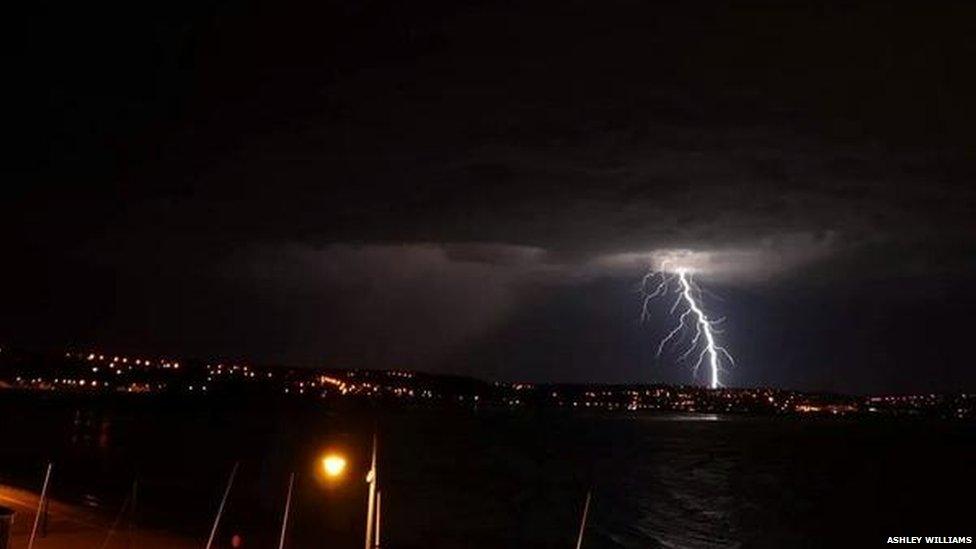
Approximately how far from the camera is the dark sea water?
55719mm

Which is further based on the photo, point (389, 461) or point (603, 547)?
point (389, 461)

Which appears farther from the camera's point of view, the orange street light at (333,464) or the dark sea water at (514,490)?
the dark sea water at (514,490)

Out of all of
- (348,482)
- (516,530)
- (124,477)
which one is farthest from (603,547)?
(124,477)

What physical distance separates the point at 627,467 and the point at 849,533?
44.2 metres

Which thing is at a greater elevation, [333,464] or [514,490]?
[514,490]

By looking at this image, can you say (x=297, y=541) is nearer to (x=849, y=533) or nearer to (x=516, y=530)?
(x=516, y=530)

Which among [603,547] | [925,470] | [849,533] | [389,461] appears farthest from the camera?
[925,470]

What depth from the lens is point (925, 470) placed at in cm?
12038

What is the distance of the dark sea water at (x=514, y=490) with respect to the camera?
55719 millimetres

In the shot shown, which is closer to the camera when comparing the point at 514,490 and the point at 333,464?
the point at 333,464

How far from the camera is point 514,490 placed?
83.4 m

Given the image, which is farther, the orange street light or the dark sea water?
the dark sea water

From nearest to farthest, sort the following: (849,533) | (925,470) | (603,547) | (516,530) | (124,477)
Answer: (603,547), (516,530), (849,533), (124,477), (925,470)

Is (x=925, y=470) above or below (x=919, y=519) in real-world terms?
above
